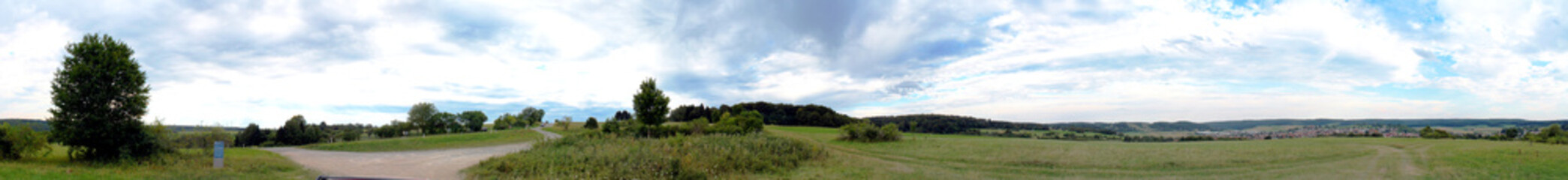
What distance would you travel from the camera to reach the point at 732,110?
4612 centimetres

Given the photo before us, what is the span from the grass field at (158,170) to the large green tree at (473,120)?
46015 millimetres

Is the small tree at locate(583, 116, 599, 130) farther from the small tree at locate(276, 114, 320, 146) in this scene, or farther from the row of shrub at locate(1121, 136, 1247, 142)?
the row of shrub at locate(1121, 136, 1247, 142)

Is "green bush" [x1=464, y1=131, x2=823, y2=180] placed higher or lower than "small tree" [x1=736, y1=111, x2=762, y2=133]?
lower

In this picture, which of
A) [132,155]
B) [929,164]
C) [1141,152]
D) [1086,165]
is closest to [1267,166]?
[1141,152]

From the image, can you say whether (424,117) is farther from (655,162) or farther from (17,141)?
(655,162)

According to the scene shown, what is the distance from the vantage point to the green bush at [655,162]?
10.0m

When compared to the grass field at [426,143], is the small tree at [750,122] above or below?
above

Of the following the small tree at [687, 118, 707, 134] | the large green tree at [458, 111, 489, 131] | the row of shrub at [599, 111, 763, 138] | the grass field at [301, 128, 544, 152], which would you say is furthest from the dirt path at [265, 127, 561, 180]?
the large green tree at [458, 111, 489, 131]

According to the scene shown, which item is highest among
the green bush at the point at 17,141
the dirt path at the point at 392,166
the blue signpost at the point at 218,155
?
the green bush at the point at 17,141

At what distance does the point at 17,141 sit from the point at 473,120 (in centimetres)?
4926

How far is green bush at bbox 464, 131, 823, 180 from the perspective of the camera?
10020 mm

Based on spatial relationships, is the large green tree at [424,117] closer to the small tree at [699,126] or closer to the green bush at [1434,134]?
the small tree at [699,126]

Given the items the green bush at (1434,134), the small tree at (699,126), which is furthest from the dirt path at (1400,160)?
the small tree at (699,126)

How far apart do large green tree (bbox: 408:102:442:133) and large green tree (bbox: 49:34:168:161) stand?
127ft
